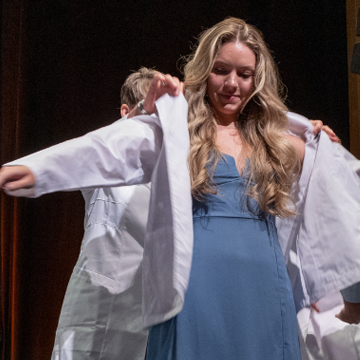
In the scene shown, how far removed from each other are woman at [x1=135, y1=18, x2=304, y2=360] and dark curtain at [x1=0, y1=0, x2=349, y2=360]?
1.00 metres

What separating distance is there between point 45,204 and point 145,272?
1.30 m

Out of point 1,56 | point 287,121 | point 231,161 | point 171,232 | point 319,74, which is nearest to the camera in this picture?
point 171,232

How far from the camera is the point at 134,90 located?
62.1 inches

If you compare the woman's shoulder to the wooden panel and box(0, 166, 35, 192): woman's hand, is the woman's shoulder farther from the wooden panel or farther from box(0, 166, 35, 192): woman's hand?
the wooden panel

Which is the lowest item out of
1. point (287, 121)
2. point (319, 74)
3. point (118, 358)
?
point (118, 358)

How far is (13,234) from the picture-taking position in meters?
1.91

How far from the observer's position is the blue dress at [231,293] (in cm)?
80

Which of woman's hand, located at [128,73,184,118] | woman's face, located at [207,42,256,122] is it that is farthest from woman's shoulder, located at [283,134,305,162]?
woman's hand, located at [128,73,184,118]

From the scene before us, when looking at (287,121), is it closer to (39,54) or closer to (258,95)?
(258,95)

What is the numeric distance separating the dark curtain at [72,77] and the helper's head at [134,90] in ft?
1.61

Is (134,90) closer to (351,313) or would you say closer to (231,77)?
(231,77)

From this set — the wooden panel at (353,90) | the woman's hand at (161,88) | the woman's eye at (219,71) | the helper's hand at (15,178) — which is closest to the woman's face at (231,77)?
the woman's eye at (219,71)

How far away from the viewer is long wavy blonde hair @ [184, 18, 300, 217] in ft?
3.13

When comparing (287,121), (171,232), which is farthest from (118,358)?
(287,121)
